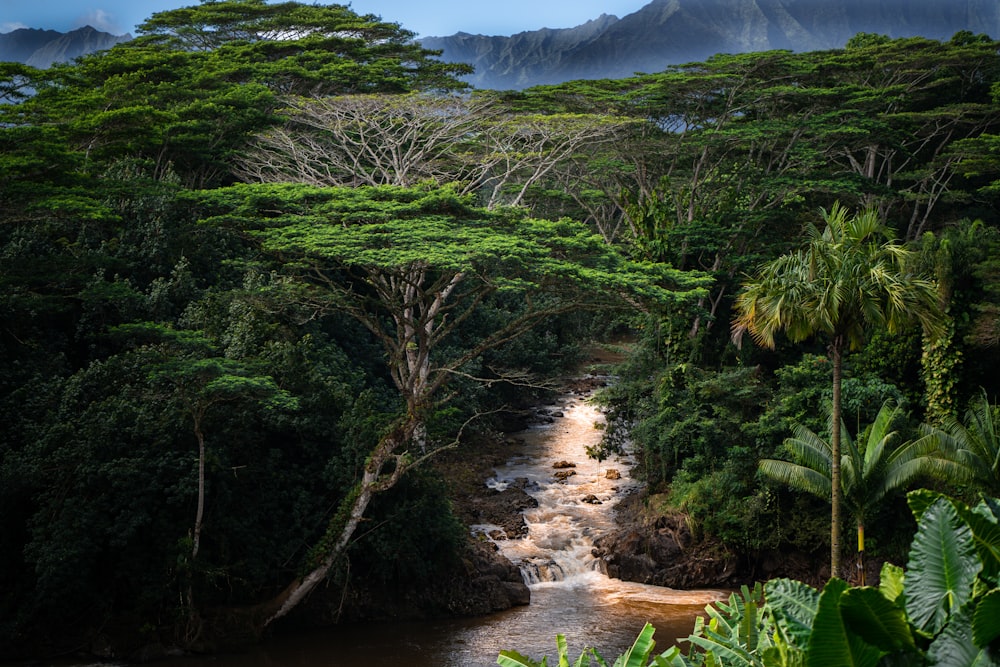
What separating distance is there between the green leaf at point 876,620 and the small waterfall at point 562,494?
13.4 metres

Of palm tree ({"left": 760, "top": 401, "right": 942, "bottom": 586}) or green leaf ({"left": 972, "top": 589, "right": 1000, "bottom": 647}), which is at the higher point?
green leaf ({"left": 972, "top": 589, "right": 1000, "bottom": 647})

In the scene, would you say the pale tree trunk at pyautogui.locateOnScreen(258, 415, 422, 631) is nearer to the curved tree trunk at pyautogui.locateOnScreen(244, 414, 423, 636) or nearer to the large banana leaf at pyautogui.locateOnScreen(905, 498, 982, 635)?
the curved tree trunk at pyautogui.locateOnScreen(244, 414, 423, 636)

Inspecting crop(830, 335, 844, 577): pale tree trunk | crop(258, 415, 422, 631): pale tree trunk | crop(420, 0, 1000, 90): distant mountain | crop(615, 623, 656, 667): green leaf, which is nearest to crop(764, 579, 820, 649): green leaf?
crop(615, 623, 656, 667): green leaf

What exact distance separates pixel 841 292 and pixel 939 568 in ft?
26.5

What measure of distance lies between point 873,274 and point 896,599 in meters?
7.99

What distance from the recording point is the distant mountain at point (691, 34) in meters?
53.7

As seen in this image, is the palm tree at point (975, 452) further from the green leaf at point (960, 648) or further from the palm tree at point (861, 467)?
the green leaf at point (960, 648)

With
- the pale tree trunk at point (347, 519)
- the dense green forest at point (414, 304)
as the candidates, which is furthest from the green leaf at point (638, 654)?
the pale tree trunk at point (347, 519)

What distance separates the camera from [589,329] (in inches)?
1152

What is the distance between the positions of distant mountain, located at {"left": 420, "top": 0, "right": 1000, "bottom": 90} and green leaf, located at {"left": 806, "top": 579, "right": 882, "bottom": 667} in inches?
2172

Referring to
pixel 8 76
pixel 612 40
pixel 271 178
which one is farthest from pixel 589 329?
pixel 612 40

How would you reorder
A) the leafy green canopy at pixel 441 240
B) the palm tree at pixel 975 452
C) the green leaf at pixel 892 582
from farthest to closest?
1. the leafy green canopy at pixel 441 240
2. the palm tree at pixel 975 452
3. the green leaf at pixel 892 582

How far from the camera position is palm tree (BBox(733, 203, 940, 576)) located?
11.4 metres

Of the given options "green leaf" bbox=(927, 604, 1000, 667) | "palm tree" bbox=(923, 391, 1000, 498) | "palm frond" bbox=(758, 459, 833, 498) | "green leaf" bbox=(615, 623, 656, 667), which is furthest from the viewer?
"palm frond" bbox=(758, 459, 833, 498)
